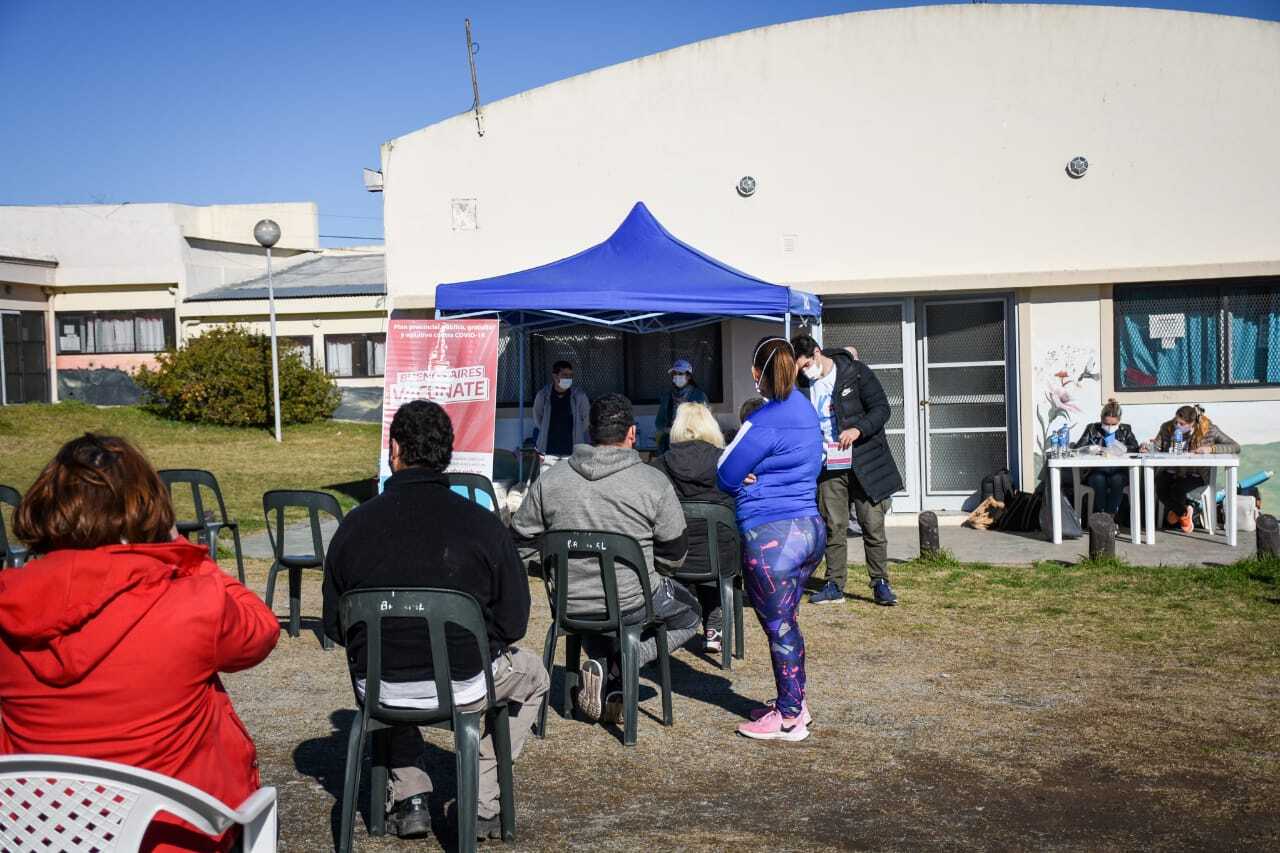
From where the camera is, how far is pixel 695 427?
23.3ft

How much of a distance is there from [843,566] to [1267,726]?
326 cm

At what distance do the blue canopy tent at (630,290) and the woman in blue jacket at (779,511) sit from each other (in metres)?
4.74

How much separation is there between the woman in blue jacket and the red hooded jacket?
110 inches

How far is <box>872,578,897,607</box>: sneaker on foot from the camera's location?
8.30 meters

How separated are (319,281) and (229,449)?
9.75 metres

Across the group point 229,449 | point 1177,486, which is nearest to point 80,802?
point 1177,486

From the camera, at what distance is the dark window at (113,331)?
29188 millimetres

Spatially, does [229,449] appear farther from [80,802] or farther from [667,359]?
[80,802]

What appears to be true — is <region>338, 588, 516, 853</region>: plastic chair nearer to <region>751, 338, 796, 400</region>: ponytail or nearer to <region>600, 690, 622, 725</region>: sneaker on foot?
<region>600, 690, 622, 725</region>: sneaker on foot

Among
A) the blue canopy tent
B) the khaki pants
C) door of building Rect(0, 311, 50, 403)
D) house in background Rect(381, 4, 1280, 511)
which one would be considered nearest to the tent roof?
the blue canopy tent

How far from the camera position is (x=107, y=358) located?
2919 centimetres

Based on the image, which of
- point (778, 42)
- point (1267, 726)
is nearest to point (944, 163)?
point (778, 42)

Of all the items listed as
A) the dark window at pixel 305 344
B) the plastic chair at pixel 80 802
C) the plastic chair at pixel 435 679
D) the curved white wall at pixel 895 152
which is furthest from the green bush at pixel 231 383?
the plastic chair at pixel 80 802

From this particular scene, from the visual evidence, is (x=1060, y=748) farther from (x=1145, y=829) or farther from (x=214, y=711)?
(x=214, y=711)
